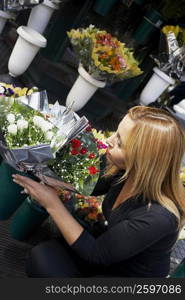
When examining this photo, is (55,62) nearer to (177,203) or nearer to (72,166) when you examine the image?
(72,166)

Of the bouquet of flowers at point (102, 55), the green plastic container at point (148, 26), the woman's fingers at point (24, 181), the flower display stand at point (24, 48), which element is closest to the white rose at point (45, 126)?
the woman's fingers at point (24, 181)

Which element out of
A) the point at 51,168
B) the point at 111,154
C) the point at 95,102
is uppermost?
the point at 111,154

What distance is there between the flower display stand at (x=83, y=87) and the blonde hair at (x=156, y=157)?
8.15 feet

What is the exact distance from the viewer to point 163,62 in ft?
15.6

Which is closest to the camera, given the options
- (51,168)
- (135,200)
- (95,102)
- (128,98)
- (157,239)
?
(157,239)

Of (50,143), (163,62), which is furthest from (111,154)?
(163,62)

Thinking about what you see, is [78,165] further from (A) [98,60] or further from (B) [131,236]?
(A) [98,60]

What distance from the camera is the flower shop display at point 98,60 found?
12.2 feet

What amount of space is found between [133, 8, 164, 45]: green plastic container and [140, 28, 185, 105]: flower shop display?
273 millimetres

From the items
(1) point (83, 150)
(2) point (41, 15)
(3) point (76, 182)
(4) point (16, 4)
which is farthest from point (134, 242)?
(2) point (41, 15)

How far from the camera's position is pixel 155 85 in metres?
4.91

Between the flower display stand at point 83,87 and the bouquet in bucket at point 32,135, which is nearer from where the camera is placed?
the bouquet in bucket at point 32,135

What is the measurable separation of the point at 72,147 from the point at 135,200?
453 mm

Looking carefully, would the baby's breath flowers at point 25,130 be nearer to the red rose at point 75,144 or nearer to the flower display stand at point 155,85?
the red rose at point 75,144
